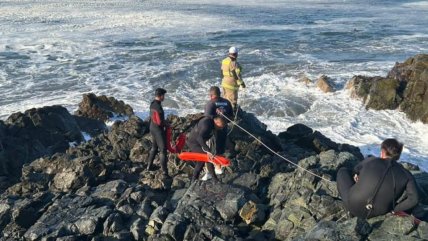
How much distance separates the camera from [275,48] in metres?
32.0

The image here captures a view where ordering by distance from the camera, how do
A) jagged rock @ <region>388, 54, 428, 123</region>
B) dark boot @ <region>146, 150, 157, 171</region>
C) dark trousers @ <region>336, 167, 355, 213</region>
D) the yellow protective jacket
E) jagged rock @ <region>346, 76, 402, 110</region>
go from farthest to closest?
jagged rock @ <region>346, 76, 402, 110</region>, jagged rock @ <region>388, 54, 428, 123</region>, the yellow protective jacket, dark boot @ <region>146, 150, 157, 171</region>, dark trousers @ <region>336, 167, 355, 213</region>

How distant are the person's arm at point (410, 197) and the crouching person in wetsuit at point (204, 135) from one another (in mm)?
3270

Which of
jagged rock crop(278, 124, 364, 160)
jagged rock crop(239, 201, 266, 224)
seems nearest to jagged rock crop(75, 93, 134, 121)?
jagged rock crop(278, 124, 364, 160)

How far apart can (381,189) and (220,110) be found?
12.4 ft

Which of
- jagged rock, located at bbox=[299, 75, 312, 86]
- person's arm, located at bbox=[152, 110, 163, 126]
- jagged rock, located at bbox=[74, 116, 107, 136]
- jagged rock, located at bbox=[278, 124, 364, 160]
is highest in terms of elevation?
person's arm, located at bbox=[152, 110, 163, 126]

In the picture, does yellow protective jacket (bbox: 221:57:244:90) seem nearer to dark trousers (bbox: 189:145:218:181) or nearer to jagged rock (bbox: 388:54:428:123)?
dark trousers (bbox: 189:145:218:181)

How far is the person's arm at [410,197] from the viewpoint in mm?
6031

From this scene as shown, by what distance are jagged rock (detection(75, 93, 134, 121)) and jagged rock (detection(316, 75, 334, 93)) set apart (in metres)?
8.34

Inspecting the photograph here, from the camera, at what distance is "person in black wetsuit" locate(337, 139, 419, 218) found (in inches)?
237

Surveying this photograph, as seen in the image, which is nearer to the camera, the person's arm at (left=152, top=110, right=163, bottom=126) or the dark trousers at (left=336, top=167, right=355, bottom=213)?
the dark trousers at (left=336, top=167, right=355, bottom=213)

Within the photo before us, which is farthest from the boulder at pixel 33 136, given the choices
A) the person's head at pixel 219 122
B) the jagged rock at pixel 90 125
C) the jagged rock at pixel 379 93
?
the jagged rock at pixel 379 93

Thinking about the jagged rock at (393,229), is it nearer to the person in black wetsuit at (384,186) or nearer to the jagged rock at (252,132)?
the person in black wetsuit at (384,186)

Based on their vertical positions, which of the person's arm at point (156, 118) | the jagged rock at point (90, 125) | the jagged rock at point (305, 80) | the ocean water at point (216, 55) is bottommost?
the ocean water at point (216, 55)

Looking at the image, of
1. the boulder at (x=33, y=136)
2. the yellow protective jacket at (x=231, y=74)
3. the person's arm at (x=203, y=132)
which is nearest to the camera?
the person's arm at (x=203, y=132)
